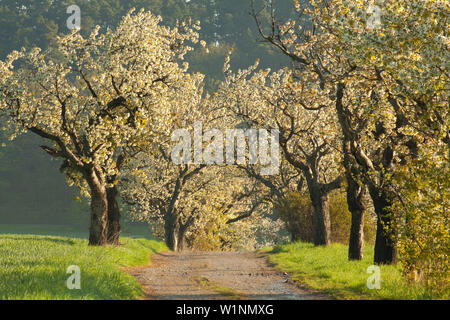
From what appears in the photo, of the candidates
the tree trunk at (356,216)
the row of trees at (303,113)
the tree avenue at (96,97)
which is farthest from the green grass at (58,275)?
the tree trunk at (356,216)

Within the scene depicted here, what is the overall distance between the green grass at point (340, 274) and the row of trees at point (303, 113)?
0.74 m

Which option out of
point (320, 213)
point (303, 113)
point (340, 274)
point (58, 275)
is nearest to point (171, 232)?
point (303, 113)

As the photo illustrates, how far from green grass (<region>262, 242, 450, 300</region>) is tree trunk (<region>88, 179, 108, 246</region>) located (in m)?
8.06

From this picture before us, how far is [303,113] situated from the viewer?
1226 inches

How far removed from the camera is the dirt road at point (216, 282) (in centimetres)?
1408

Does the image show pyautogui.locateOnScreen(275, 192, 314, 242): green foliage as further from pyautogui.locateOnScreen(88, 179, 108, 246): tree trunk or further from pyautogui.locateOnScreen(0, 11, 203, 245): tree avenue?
pyautogui.locateOnScreen(88, 179, 108, 246): tree trunk

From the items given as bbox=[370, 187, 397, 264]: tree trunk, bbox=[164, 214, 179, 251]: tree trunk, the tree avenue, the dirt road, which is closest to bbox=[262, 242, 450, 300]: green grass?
bbox=[370, 187, 397, 264]: tree trunk

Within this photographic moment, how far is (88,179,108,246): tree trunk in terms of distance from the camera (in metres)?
23.4

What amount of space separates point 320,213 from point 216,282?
11.0 meters

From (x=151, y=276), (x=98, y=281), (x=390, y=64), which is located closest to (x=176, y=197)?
(x=151, y=276)

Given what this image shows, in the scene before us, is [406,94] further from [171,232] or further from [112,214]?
[171,232]

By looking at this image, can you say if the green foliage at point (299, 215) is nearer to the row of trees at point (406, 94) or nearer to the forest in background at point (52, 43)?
the row of trees at point (406, 94)

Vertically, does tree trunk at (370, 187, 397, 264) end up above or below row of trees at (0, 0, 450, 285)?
below
